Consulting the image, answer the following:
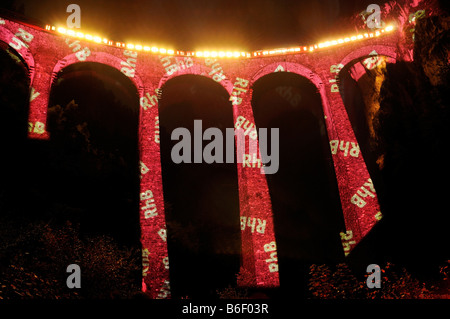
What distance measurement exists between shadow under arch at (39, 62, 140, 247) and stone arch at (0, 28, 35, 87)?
1044 millimetres

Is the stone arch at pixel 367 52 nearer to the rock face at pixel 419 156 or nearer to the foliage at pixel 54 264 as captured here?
the rock face at pixel 419 156

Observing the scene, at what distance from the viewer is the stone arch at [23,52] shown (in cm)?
1412

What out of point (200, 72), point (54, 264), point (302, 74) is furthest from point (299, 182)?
point (54, 264)

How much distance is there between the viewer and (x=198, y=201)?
19672 millimetres

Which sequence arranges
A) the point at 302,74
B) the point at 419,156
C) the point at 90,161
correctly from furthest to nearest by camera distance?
the point at 302,74
the point at 90,161
the point at 419,156

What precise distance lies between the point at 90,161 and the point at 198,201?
7.10 m

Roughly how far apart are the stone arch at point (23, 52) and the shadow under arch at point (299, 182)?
11.2 meters

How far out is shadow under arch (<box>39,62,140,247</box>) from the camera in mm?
13594

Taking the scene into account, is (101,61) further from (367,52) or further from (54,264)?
A: (367,52)

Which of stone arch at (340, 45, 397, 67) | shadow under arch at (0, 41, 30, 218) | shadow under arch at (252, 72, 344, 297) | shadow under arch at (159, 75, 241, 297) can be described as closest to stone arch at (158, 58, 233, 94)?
shadow under arch at (159, 75, 241, 297)

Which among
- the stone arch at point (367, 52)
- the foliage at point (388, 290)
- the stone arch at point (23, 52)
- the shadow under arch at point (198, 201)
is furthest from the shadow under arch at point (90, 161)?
the stone arch at point (367, 52)

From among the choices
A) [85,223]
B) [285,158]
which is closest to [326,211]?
[285,158]

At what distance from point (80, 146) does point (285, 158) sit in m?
14.3

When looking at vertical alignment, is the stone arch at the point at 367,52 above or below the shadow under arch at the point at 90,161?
above
